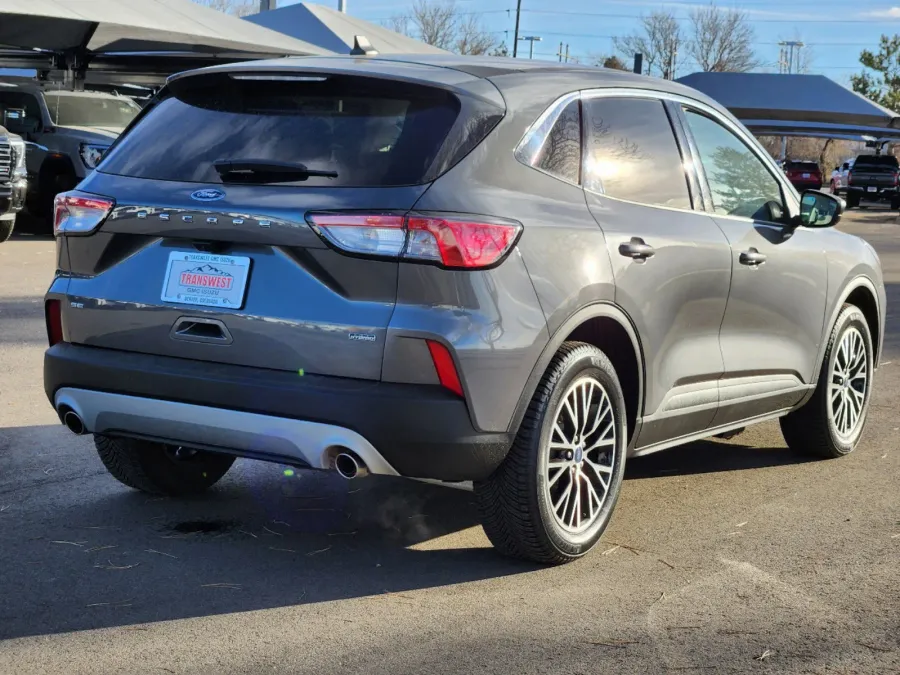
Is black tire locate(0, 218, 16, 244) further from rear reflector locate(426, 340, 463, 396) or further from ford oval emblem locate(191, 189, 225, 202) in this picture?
rear reflector locate(426, 340, 463, 396)

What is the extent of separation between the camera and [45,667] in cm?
354

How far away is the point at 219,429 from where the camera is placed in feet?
13.9

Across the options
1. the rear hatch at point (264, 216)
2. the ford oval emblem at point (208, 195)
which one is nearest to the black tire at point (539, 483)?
the rear hatch at point (264, 216)

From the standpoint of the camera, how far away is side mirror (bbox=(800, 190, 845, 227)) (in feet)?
19.7

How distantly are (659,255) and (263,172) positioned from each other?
4.95 feet

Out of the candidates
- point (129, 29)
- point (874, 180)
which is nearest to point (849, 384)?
point (129, 29)

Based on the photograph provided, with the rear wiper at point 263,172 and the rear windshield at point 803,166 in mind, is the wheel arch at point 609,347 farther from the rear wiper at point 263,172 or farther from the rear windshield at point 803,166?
the rear windshield at point 803,166

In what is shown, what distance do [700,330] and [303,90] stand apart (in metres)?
1.84

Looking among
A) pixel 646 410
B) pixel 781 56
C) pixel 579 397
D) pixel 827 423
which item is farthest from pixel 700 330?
pixel 781 56

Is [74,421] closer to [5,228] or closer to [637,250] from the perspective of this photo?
[637,250]

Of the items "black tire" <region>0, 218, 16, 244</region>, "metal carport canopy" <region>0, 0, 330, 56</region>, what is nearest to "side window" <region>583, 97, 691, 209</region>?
"black tire" <region>0, 218, 16, 244</region>

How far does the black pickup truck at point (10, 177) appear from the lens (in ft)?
51.6

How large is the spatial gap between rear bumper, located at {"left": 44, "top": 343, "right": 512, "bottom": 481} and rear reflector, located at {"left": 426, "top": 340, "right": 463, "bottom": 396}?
35mm

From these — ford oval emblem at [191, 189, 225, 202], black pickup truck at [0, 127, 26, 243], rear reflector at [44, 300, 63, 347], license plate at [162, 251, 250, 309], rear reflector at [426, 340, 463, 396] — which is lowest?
black pickup truck at [0, 127, 26, 243]
